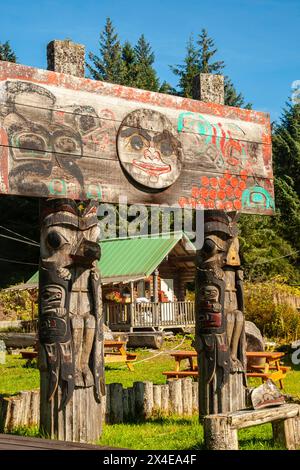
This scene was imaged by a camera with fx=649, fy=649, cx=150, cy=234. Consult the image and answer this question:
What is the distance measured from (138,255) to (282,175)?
14085 mm

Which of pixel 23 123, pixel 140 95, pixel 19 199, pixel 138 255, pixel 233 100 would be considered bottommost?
pixel 23 123

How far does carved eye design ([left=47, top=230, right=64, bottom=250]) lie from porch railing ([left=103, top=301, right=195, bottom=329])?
17.6 metres

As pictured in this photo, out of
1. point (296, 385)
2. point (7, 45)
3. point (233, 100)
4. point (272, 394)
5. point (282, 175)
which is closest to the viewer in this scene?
point (272, 394)

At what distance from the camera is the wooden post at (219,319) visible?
8.33 meters

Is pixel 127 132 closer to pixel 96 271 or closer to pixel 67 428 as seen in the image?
pixel 96 271

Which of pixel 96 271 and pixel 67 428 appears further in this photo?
pixel 96 271

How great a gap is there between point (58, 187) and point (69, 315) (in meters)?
1.48

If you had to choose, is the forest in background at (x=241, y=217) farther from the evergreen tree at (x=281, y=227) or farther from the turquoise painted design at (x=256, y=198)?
the turquoise painted design at (x=256, y=198)

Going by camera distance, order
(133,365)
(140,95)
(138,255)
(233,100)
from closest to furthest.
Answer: (140,95), (133,365), (138,255), (233,100)

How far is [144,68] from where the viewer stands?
44.4 meters

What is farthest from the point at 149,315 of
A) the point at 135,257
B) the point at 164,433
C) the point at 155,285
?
the point at 164,433

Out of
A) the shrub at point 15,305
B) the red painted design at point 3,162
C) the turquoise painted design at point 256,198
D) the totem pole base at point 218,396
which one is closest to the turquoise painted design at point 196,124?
the turquoise painted design at point 256,198

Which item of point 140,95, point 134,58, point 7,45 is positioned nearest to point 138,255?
point 140,95

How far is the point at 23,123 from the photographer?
23.7 feet
